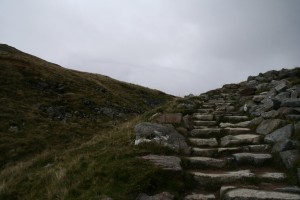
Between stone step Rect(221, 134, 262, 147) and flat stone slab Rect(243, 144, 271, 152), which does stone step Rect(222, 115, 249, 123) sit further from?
flat stone slab Rect(243, 144, 271, 152)

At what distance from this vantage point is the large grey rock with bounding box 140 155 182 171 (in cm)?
896

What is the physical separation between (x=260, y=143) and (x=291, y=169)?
2.24m

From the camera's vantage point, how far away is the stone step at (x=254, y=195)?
7.30 meters

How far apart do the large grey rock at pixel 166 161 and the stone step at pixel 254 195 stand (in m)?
1.61

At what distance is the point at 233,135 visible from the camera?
12.1m

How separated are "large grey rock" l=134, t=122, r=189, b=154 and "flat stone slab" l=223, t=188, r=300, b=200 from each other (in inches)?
118

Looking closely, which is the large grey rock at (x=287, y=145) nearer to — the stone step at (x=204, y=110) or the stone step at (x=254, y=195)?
the stone step at (x=254, y=195)

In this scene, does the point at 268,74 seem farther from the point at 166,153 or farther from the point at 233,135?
the point at 166,153

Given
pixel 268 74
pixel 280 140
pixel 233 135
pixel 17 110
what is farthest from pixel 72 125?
pixel 280 140

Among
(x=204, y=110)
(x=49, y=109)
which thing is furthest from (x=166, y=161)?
(x=49, y=109)

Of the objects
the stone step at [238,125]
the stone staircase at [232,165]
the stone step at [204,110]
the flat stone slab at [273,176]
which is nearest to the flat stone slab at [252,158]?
the stone staircase at [232,165]

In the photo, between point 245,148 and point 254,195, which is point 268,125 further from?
point 254,195

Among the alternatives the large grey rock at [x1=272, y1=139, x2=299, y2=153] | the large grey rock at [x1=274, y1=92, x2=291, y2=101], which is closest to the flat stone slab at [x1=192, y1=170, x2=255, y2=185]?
the large grey rock at [x1=272, y1=139, x2=299, y2=153]

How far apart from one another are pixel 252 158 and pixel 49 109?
77.6 ft
